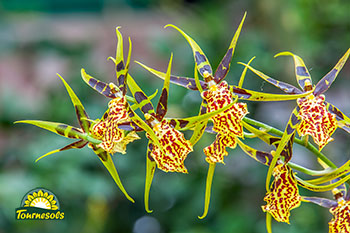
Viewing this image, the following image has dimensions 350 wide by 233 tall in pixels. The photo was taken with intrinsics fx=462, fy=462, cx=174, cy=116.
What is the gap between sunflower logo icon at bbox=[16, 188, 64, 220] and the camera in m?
1.32

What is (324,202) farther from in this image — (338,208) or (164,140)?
(164,140)

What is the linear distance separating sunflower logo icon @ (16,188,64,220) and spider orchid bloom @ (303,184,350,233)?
0.74m

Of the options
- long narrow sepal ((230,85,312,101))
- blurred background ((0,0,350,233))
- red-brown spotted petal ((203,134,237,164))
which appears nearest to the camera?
long narrow sepal ((230,85,312,101))

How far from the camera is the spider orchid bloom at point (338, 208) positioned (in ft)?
3.03

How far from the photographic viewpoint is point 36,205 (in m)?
1.34

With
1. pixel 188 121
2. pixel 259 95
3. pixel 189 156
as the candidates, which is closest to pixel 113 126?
pixel 188 121

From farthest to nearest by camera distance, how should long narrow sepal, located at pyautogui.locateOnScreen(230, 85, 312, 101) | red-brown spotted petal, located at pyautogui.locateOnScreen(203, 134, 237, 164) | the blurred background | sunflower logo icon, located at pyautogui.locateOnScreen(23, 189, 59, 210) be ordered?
the blurred background → sunflower logo icon, located at pyautogui.locateOnScreen(23, 189, 59, 210) → red-brown spotted petal, located at pyautogui.locateOnScreen(203, 134, 237, 164) → long narrow sepal, located at pyautogui.locateOnScreen(230, 85, 312, 101)

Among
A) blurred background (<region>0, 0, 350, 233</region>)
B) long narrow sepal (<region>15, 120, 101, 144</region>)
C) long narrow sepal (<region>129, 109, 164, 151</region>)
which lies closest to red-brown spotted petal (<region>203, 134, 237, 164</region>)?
long narrow sepal (<region>129, 109, 164, 151</region>)

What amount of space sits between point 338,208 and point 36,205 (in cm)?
84

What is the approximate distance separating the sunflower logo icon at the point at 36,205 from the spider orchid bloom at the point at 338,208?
74 cm

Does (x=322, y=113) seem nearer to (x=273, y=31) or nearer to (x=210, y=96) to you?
(x=210, y=96)

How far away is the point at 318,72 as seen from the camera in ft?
8.46

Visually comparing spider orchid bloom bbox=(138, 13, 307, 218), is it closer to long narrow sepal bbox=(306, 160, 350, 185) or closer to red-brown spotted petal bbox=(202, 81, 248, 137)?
red-brown spotted petal bbox=(202, 81, 248, 137)

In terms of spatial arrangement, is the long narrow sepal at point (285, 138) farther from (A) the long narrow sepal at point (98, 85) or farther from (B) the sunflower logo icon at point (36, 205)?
(B) the sunflower logo icon at point (36, 205)
